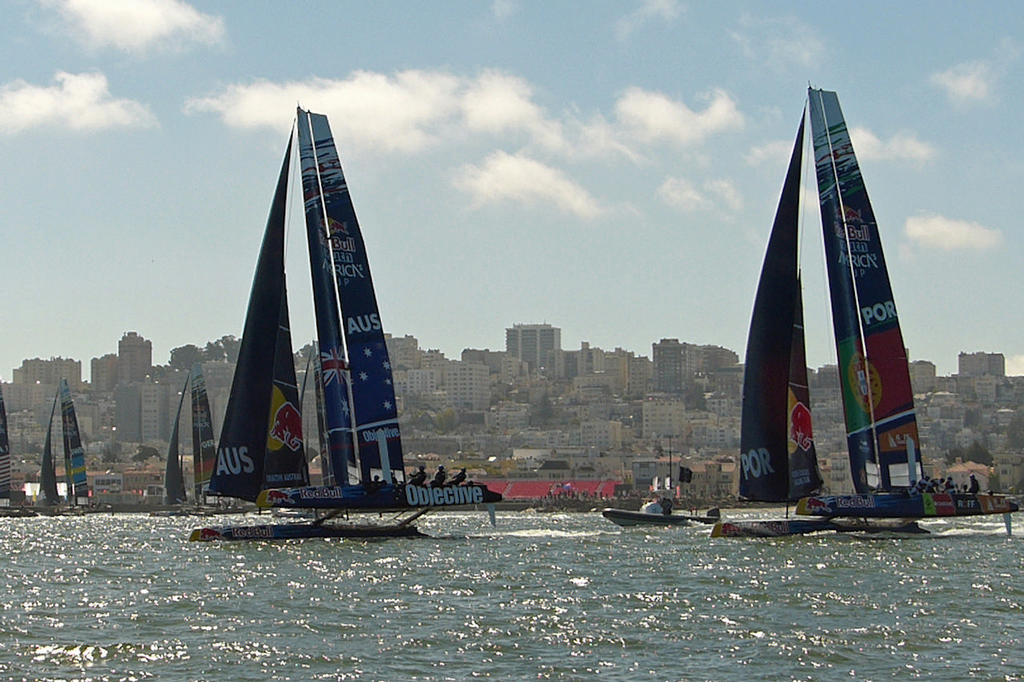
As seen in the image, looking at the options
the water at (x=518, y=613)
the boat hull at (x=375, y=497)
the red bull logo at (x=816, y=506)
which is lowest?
the water at (x=518, y=613)

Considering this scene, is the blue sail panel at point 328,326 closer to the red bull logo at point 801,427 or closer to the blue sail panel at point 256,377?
the blue sail panel at point 256,377

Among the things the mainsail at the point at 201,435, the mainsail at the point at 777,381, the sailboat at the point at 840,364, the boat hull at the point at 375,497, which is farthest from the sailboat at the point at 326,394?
the mainsail at the point at 201,435

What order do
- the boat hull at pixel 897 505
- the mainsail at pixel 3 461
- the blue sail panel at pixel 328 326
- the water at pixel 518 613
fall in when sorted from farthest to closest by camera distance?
the mainsail at pixel 3 461 → the blue sail panel at pixel 328 326 → the boat hull at pixel 897 505 → the water at pixel 518 613

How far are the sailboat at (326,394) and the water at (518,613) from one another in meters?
1.38

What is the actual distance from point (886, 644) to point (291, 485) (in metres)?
20.1

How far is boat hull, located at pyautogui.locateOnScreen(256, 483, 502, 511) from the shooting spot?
32.0 meters

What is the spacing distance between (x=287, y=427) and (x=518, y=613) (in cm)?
1654

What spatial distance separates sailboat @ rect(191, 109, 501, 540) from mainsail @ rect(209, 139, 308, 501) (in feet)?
0.07

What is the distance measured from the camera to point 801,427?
114 ft

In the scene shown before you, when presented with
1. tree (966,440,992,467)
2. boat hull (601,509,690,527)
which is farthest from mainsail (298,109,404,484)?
tree (966,440,992,467)

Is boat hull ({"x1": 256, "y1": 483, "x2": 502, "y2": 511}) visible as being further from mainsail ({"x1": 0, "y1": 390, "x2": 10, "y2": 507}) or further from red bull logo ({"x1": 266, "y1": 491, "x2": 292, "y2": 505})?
mainsail ({"x1": 0, "y1": 390, "x2": 10, "y2": 507})

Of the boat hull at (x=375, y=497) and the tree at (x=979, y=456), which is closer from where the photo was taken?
the boat hull at (x=375, y=497)

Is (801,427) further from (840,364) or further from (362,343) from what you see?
(362,343)

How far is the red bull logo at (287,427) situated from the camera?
35.0 m
